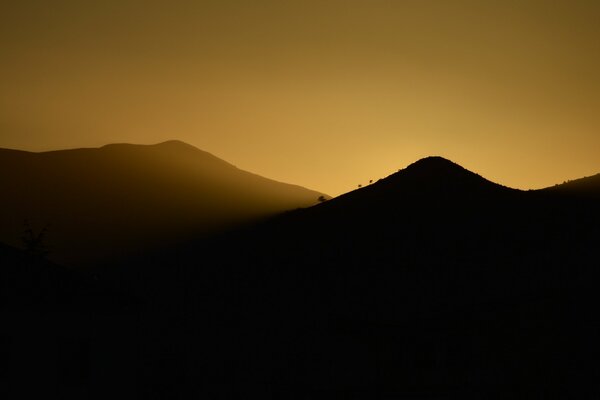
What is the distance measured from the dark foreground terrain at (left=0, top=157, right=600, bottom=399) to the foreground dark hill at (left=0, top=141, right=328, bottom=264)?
122ft

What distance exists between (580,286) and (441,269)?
1292 centimetres

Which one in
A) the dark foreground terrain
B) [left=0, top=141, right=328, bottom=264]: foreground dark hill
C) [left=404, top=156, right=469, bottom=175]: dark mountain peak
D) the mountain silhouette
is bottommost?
the dark foreground terrain

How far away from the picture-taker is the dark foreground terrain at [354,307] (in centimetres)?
2111

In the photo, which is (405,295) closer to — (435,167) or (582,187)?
(435,167)

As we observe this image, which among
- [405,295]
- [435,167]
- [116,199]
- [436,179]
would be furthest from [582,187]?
[116,199]

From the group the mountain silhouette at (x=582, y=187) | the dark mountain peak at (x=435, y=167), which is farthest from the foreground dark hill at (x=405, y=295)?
the mountain silhouette at (x=582, y=187)

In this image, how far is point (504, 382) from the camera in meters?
33.2

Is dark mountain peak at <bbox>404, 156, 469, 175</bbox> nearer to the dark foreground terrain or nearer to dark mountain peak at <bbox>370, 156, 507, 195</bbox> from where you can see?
dark mountain peak at <bbox>370, 156, 507, 195</bbox>

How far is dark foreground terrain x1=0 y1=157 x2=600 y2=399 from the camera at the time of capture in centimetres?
2111

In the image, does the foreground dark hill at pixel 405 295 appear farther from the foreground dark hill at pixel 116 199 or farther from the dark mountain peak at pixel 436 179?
the foreground dark hill at pixel 116 199

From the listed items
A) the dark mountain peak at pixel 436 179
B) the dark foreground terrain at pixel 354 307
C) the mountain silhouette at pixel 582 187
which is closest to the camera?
the dark foreground terrain at pixel 354 307

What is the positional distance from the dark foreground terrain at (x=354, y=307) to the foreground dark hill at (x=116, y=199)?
37.1 meters

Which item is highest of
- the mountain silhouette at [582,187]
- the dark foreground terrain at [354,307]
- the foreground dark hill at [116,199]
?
the foreground dark hill at [116,199]

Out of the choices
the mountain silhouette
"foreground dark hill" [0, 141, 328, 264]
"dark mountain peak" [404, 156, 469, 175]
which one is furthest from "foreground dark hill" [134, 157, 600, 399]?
"foreground dark hill" [0, 141, 328, 264]
